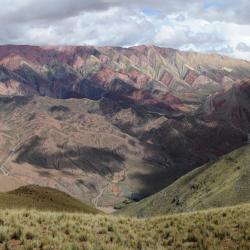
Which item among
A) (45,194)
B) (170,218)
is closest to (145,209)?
(45,194)

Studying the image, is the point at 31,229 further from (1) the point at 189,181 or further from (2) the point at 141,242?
(1) the point at 189,181

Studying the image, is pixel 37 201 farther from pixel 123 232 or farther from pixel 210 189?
pixel 210 189

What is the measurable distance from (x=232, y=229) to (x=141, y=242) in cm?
508

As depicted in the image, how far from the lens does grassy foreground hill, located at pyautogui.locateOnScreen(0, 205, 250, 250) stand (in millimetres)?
23266

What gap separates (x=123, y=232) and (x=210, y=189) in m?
118

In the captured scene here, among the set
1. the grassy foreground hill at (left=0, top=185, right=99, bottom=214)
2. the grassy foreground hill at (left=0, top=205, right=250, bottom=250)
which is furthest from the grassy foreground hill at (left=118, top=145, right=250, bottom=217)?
the grassy foreground hill at (left=0, top=205, right=250, bottom=250)

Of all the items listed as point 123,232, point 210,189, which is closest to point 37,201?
point 123,232

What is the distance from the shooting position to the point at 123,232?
89.8 ft

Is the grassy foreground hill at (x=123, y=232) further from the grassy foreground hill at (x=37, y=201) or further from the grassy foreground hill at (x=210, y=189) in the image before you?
the grassy foreground hill at (x=210, y=189)

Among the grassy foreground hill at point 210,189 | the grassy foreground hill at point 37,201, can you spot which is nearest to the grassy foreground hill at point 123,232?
the grassy foreground hill at point 37,201

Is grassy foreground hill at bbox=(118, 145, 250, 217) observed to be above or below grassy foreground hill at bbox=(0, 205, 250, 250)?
above

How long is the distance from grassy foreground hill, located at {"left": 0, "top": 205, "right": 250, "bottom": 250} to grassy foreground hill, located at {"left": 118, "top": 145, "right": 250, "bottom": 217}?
8109 cm

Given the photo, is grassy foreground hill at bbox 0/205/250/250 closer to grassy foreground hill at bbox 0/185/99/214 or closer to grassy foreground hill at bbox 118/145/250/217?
grassy foreground hill at bbox 0/185/99/214

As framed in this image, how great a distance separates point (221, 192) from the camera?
123 metres
